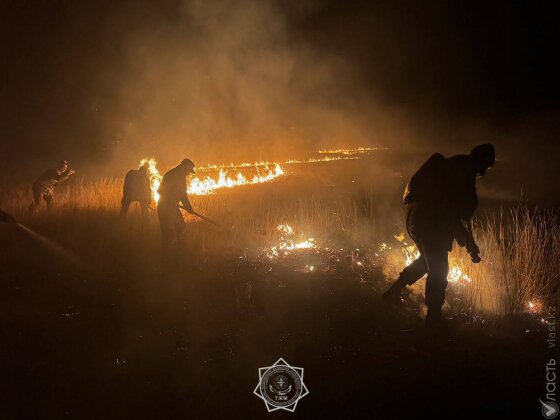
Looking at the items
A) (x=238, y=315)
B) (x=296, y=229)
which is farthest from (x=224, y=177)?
(x=238, y=315)

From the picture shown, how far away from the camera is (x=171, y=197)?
6.67m

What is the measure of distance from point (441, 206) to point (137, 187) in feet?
22.1

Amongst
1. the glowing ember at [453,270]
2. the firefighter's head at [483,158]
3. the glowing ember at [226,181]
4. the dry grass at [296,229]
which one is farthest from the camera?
the glowing ember at [226,181]

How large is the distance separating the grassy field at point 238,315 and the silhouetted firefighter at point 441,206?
795 millimetres

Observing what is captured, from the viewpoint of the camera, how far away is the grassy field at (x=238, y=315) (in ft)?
11.5

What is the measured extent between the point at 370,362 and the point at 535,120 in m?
39.2

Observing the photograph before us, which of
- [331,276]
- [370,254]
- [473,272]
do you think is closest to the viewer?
[473,272]

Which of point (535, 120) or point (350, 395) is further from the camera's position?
point (535, 120)

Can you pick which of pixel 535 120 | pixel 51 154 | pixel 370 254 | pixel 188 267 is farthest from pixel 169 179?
pixel 535 120

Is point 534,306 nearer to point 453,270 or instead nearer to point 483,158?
point 453,270

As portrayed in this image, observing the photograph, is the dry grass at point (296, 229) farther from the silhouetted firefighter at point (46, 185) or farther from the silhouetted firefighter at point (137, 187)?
the silhouetted firefighter at point (137, 187)

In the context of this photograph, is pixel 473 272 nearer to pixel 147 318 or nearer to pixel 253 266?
pixel 253 266

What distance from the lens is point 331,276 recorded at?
5.96 m

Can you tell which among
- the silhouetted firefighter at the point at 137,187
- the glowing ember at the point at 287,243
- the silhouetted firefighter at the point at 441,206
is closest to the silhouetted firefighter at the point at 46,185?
the silhouetted firefighter at the point at 137,187
